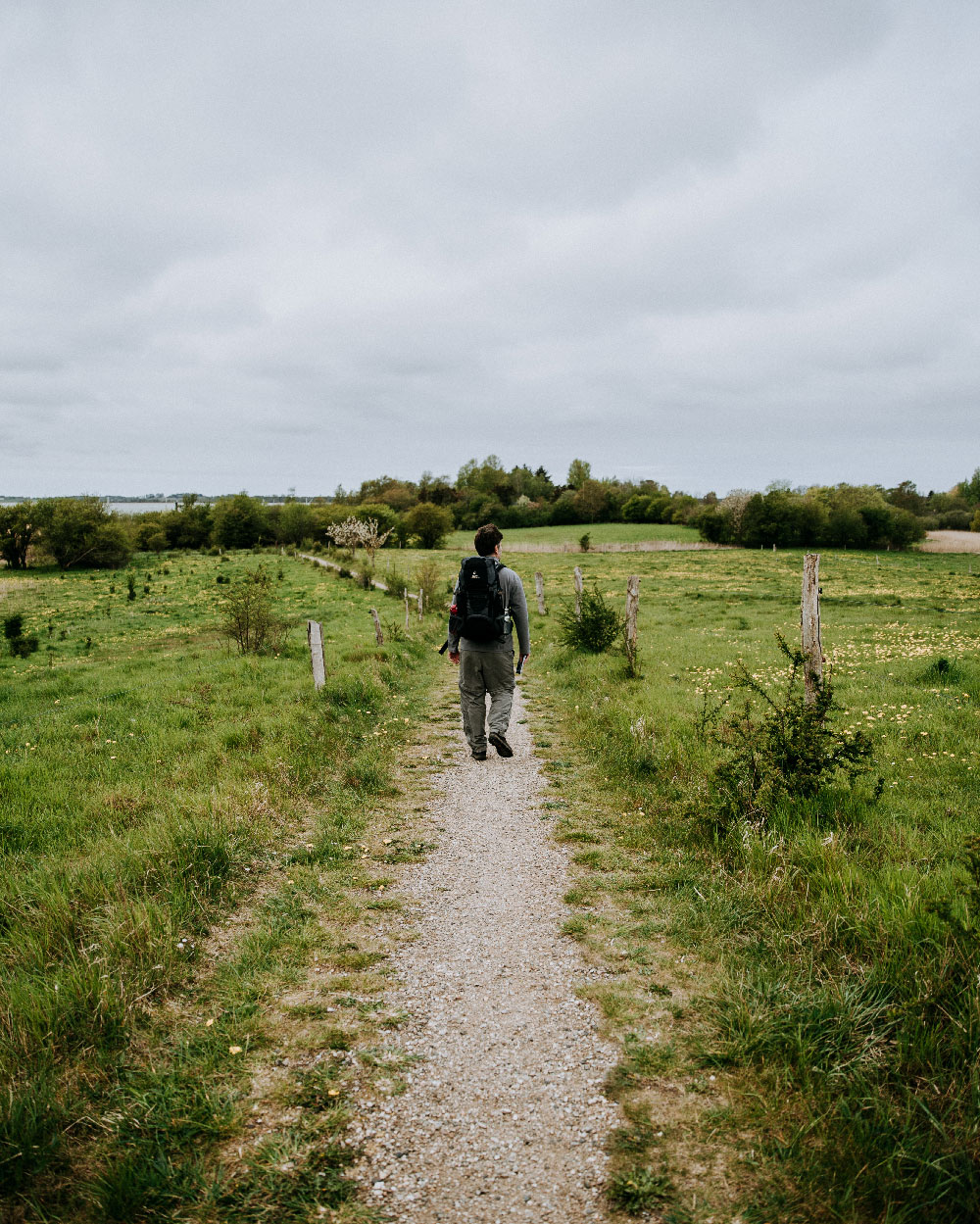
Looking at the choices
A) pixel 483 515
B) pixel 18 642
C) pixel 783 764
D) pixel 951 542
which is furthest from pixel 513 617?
pixel 483 515

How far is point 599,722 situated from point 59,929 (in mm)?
7430

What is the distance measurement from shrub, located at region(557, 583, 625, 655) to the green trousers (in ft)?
21.9

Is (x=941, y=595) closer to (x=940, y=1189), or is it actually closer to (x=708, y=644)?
(x=708, y=644)

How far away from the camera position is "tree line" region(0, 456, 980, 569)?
71.4m

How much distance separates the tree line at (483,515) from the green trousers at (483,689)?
5805 centimetres

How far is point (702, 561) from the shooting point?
5947cm

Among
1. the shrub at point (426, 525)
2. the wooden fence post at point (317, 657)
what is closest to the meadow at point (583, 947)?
the wooden fence post at point (317, 657)

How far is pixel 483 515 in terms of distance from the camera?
11325 centimetres

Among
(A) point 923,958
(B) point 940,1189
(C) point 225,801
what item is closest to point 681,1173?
(B) point 940,1189

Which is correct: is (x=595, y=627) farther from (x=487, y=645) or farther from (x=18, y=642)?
(x=18, y=642)

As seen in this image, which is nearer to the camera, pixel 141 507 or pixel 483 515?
pixel 483 515

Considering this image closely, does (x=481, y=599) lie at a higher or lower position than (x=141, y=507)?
lower

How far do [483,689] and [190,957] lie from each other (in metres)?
5.15

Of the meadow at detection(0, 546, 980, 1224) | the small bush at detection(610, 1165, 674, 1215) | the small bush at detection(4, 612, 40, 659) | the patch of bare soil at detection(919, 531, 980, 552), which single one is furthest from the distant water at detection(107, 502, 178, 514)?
the small bush at detection(610, 1165, 674, 1215)
